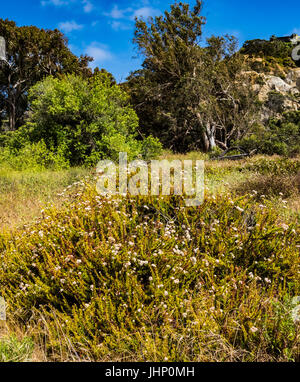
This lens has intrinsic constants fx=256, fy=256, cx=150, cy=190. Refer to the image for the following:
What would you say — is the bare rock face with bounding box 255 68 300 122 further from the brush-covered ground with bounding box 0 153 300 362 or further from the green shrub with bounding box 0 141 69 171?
the brush-covered ground with bounding box 0 153 300 362

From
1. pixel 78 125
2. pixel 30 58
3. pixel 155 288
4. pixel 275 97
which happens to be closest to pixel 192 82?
pixel 275 97

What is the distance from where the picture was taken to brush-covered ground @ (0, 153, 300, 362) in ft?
6.87

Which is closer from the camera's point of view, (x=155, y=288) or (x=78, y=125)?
(x=155, y=288)

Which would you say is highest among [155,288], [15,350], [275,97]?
[275,97]

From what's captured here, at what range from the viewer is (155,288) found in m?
2.48

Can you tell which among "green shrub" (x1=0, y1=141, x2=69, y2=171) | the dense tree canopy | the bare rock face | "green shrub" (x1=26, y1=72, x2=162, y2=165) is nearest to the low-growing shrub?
"green shrub" (x1=0, y1=141, x2=69, y2=171)

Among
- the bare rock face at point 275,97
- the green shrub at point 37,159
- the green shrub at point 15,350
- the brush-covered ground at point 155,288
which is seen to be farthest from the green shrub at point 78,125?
the bare rock face at point 275,97

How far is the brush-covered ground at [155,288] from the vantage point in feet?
6.87

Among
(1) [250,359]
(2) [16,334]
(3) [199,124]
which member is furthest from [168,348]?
(3) [199,124]

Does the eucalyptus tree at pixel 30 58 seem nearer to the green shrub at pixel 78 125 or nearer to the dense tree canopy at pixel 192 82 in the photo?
the dense tree canopy at pixel 192 82

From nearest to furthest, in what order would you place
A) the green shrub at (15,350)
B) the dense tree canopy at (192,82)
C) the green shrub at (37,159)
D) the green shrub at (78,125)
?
the green shrub at (15,350), the green shrub at (37,159), the green shrub at (78,125), the dense tree canopy at (192,82)

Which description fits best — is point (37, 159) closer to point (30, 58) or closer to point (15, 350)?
point (15, 350)

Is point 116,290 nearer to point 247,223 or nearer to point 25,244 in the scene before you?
point 25,244

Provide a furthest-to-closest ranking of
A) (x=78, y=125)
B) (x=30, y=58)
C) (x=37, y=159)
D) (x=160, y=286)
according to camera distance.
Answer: (x=30, y=58) < (x=78, y=125) < (x=37, y=159) < (x=160, y=286)
